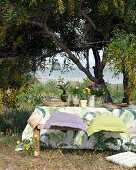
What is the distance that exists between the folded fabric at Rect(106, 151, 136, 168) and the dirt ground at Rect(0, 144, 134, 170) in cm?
7

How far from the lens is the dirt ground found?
20.3 feet

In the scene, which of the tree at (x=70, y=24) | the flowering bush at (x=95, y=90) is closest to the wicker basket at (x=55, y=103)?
the flowering bush at (x=95, y=90)

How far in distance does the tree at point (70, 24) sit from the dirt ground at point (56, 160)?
166cm

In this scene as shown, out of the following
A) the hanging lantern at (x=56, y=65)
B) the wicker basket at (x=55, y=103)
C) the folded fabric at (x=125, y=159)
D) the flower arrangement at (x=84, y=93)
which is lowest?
the folded fabric at (x=125, y=159)

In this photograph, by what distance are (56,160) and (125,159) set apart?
3.30ft

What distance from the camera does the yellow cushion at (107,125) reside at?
21.4 ft

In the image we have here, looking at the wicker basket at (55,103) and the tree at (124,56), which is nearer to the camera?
the tree at (124,56)

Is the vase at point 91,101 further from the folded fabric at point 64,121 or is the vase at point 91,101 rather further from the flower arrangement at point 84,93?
the folded fabric at point 64,121

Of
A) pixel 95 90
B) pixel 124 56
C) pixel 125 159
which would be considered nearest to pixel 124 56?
pixel 124 56

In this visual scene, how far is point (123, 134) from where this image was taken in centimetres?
712

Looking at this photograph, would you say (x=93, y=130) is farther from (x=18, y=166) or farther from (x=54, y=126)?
(x=18, y=166)

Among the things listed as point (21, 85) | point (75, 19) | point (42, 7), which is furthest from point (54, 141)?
point (75, 19)

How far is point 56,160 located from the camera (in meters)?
6.53

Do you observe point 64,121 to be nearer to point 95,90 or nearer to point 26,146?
point 26,146
